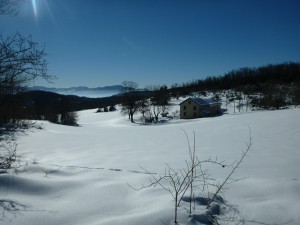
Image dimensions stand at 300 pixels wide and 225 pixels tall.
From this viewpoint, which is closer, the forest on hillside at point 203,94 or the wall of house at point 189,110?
the forest on hillside at point 203,94

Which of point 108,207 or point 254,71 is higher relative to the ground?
point 254,71

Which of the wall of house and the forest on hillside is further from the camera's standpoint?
the wall of house

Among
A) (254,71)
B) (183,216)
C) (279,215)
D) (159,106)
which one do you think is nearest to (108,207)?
(183,216)

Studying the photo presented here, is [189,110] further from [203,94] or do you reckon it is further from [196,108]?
[203,94]

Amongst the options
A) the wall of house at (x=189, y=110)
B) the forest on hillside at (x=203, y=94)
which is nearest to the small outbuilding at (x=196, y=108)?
the wall of house at (x=189, y=110)

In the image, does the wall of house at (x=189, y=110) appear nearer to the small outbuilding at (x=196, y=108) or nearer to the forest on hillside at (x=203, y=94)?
the small outbuilding at (x=196, y=108)

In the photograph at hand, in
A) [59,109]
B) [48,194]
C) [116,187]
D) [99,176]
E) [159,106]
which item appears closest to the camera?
[48,194]

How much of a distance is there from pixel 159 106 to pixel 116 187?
197 ft

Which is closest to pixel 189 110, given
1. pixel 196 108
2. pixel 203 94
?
pixel 196 108

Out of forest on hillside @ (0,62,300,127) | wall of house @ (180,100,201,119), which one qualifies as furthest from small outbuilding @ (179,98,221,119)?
forest on hillside @ (0,62,300,127)

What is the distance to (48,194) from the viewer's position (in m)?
3.06

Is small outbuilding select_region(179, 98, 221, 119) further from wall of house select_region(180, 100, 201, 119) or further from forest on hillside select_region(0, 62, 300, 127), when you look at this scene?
forest on hillside select_region(0, 62, 300, 127)

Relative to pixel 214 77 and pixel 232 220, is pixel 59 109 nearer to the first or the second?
pixel 232 220

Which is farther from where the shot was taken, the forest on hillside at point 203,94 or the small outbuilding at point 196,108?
the small outbuilding at point 196,108
